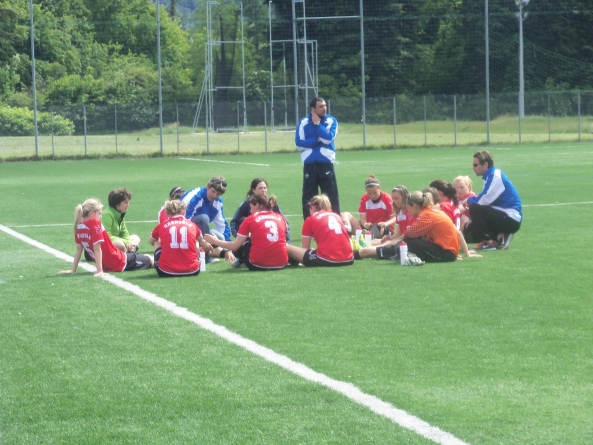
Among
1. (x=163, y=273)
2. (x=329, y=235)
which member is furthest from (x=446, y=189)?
Result: (x=163, y=273)

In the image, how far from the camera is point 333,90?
177 ft

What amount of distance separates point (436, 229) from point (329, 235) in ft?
3.87

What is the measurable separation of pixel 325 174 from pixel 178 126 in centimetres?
2993

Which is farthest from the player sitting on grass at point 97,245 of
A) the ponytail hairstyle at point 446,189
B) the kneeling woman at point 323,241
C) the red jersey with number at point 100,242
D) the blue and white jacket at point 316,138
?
the ponytail hairstyle at point 446,189

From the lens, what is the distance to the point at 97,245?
10039 mm

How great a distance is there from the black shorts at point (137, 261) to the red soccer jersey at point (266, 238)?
1.17m

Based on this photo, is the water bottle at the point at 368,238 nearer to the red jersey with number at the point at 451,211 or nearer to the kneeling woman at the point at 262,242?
the red jersey with number at the point at 451,211

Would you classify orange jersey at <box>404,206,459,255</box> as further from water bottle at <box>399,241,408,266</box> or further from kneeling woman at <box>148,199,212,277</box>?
kneeling woman at <box>148,199,212,277</box>

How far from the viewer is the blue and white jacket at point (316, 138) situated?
13320 millimetres

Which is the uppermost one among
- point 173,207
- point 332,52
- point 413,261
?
point 332,52

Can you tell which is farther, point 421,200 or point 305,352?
point 421,200

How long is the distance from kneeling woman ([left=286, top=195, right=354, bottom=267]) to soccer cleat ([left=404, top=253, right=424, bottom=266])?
0.63 meters

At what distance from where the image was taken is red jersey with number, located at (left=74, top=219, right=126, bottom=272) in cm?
1000

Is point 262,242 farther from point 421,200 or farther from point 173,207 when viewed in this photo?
point 421,200
